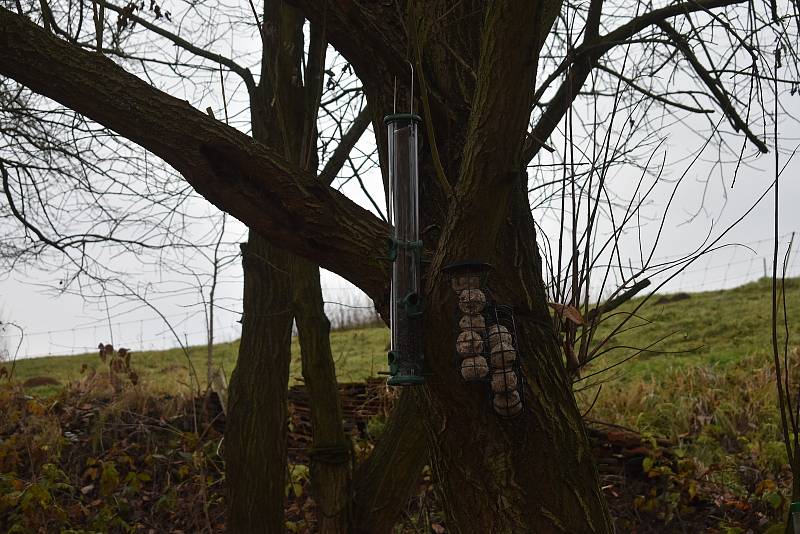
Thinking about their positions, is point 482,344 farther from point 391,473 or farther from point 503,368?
point 391,473

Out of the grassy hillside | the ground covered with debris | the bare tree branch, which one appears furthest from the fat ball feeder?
the grassy hillside

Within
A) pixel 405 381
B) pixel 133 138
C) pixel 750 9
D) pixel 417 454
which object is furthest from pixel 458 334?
pixel 750 9

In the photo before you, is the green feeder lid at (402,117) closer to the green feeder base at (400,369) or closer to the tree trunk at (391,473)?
the green feeder base at (400,369)

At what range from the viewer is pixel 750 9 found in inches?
149

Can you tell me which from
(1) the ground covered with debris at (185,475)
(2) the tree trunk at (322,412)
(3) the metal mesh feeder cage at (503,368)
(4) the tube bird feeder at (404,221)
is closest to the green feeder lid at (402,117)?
(4) the tube bird feeder at (404,221)

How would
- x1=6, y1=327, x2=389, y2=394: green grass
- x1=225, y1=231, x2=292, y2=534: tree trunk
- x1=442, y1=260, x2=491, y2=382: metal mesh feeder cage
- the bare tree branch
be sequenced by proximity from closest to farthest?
x1=442, y1=260, x2=491, y2=382: metal mesh feeder cage < the bare tree branch < x1=225, y1=231, x2=292, y2=534: tree trunk < x1=6, y1=327, x2=389, y2=394: green grass

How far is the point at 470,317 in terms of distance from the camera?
230 cm

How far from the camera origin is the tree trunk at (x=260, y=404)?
4.79m

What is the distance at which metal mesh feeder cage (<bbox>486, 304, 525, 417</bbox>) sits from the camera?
2.28 meters

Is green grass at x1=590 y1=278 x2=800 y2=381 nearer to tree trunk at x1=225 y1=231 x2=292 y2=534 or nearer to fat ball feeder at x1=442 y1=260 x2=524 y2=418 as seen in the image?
tree trunk at x1=225 y1=231 x2=292 y2=534

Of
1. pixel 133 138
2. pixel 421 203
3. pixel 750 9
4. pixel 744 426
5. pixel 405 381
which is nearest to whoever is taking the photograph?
pixel 405 381

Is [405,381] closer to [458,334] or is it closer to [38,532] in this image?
[458,334]

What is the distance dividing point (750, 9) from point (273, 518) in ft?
12.7

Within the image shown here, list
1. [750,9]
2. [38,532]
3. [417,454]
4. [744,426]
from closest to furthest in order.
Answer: [750,9] → [417,454] → [38,532] → [744,426]
